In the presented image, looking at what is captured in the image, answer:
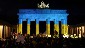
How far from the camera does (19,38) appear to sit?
3098 centimetres

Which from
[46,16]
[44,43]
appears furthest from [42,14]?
[44,43]

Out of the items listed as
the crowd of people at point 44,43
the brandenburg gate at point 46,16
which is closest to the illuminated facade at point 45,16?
the brandenburg gate at point 46,16

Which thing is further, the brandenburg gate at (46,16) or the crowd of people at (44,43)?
the brandenburg gate at (46,16)

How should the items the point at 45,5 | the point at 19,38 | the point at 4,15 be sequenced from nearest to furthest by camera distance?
the point at 19,38 < the point at 45,5 < the point at 4,15

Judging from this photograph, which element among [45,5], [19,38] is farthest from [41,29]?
[19,38]

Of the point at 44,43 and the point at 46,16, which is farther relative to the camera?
the point at 46,16

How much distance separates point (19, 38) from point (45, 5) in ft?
188

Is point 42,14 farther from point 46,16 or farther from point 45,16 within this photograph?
point 46,16

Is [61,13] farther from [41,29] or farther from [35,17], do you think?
[41,29]

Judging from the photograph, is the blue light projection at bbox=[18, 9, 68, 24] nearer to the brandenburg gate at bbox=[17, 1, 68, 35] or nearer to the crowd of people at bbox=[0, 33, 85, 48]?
the brandenburg gate at bbox=[17, 1, 68, 35]

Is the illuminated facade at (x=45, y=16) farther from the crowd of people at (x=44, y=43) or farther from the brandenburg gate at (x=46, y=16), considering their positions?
the crowd of people at (x=44, y=43)

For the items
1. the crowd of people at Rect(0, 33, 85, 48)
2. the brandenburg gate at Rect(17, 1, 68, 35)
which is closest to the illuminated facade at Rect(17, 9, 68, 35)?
the brandenburg gate at Rect(17, 1, 68, 35)

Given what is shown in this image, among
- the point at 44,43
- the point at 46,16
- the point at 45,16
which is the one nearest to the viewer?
the point at 44,43

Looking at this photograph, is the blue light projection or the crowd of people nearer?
the crowd of people
